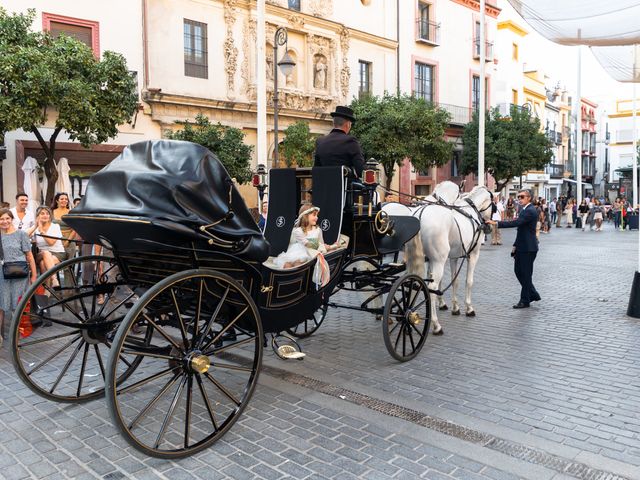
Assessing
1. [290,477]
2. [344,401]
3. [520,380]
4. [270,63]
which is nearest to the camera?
[290,477]

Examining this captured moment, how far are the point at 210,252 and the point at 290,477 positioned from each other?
5.15ft

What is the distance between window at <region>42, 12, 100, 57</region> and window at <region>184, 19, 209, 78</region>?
130 inches

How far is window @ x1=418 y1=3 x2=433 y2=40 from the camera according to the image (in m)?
29.5

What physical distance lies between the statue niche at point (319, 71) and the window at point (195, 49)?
5392mm

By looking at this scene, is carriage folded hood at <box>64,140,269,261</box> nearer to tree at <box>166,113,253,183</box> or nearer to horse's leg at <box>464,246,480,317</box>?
horse's leg at <box>464,246,480,317</box>

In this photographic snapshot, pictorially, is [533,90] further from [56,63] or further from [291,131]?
[56,63]

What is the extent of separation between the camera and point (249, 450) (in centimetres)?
395

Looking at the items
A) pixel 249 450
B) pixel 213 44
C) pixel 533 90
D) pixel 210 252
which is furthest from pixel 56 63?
pixel 533 90

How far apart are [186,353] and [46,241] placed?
17.2 ft

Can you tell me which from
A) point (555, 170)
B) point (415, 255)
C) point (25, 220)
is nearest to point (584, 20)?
point (415, 255)

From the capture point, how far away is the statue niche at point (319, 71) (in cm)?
2414

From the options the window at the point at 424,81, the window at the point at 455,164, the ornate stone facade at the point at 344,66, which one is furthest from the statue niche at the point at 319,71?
the window at the point at 455,164

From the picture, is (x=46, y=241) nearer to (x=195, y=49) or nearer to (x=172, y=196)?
(x=172, y=196)

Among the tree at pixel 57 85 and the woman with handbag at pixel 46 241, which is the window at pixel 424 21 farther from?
the woman with handbag at pixel 46 241
